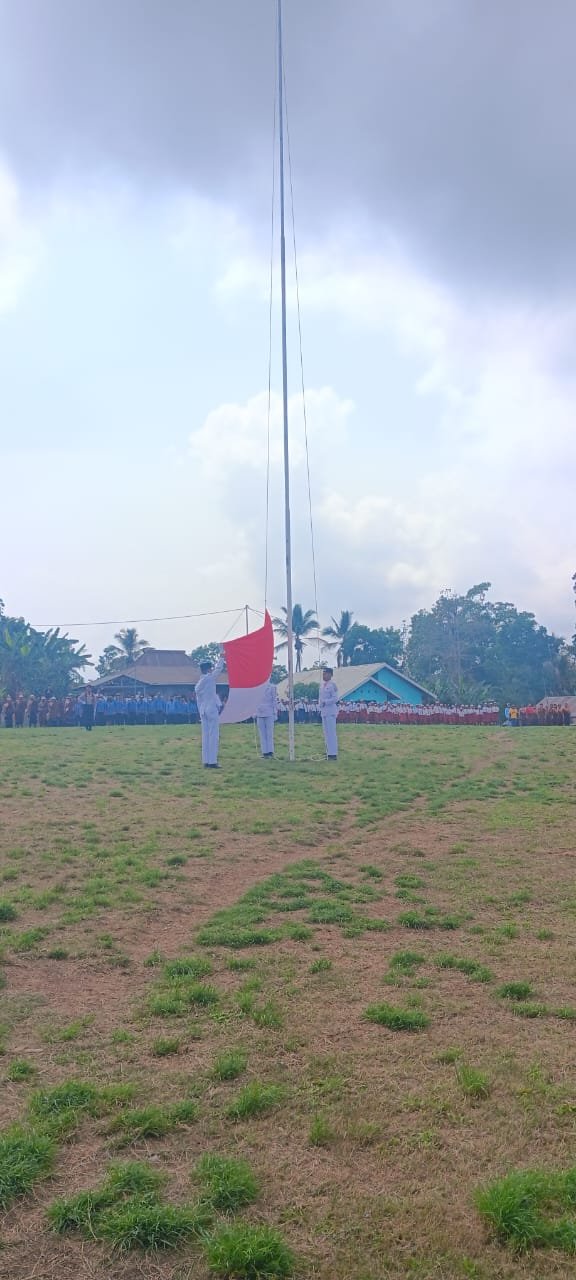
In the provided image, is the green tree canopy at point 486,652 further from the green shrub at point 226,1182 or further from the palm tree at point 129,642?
the green shrub at point 226,1182

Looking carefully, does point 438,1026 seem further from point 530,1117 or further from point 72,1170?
point 72,1170

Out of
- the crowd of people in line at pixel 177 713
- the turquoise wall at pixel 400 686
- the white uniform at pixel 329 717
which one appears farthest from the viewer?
the turquoise wall at pixel 400 686

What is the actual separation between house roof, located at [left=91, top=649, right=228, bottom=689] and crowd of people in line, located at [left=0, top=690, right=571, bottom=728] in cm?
1562

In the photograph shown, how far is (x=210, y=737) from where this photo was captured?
61.5 ft

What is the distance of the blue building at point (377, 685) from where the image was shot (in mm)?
54312

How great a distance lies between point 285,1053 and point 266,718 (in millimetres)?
15194

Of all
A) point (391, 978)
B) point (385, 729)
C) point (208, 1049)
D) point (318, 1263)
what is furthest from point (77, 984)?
point (385, 729)

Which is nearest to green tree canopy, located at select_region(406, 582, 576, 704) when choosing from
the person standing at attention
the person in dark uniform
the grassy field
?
the person in dark uniform

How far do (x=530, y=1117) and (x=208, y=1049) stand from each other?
1.80m

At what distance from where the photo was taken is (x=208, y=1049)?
5.20m

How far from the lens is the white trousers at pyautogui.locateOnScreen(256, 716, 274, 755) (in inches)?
801

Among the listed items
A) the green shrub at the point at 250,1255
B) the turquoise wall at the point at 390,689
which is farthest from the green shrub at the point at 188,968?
the turquoise wall at the point at 390,689

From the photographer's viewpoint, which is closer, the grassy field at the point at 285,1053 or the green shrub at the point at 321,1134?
the grassy field at the point at 285,1053

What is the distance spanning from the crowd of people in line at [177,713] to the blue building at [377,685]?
33.0 feet
